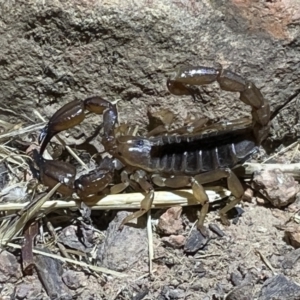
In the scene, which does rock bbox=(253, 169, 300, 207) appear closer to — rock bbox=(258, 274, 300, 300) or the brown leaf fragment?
rock bbox=(258, 274, 300, 300)

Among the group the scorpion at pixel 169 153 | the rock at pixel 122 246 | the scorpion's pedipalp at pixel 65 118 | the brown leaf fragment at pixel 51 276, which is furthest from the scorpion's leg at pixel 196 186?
the brown leaf fragment at pixel 51 276

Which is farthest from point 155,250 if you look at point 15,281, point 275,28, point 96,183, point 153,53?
point 275,28

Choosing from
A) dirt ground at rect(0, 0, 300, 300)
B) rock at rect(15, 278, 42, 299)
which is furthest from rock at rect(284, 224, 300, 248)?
rock at rect(15, 278, 42, 299)

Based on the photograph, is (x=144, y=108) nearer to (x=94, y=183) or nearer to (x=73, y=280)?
(x=94, y=183)

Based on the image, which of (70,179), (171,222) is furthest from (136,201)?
(70,179)

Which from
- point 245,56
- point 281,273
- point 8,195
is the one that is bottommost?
point 281,273

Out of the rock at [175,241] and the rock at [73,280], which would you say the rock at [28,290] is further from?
the rock at [175,241]

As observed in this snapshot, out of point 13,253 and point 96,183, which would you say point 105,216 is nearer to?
point 96,183
